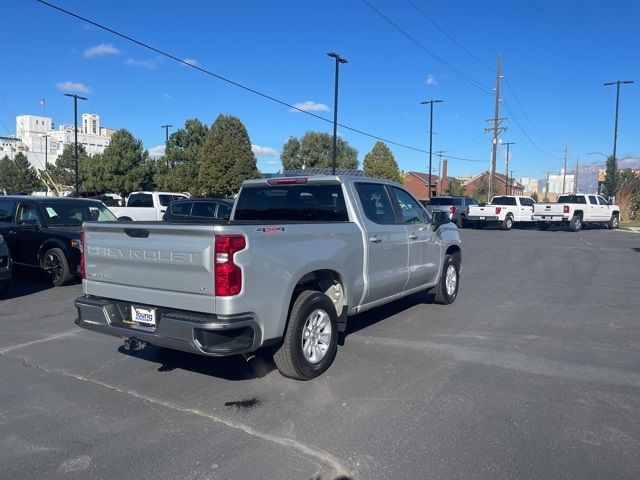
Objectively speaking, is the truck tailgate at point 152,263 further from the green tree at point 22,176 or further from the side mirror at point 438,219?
the green tree at point 22,176

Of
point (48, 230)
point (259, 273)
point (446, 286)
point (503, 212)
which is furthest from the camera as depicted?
point (503, 212)

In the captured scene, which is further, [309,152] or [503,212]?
[309,152]

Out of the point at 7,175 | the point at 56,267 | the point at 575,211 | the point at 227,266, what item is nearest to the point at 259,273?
the point at 227,266

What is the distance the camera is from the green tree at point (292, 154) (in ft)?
215

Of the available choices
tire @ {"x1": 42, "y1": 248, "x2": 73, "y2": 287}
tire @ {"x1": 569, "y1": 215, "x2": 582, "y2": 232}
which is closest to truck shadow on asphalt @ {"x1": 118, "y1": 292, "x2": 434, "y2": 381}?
tire @ {"x1": 42, "y1": 248, "x2": 73, "y2": 287}

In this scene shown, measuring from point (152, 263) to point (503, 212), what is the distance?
27811 millimetres

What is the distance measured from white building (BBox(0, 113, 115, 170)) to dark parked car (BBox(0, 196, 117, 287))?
111 metres

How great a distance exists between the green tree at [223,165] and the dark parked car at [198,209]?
79.8 ft

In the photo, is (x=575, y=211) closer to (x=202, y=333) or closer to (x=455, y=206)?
(x=455, y=206)

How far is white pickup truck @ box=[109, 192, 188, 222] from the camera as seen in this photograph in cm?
2209

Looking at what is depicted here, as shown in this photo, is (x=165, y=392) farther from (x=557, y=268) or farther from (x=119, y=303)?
(x=557, y=268)

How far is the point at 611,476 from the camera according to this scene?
3.34 m

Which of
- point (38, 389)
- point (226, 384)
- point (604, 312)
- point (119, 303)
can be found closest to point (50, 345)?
point (38, 389)

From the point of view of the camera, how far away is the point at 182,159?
4906cm
